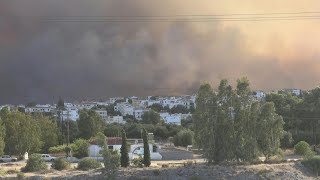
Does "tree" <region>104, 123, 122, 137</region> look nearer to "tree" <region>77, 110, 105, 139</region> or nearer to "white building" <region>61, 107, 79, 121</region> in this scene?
"tree" <region>77, 110, 105, 139</region>

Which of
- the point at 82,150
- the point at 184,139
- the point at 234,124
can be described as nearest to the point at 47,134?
the point at 82,150

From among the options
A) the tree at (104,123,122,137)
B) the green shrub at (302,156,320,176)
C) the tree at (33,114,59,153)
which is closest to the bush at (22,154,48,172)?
the green shrub at (302,156,320,176)

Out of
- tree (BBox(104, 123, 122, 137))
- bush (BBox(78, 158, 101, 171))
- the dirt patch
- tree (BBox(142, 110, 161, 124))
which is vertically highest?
tree (BBox(142, 110, 161, 124))

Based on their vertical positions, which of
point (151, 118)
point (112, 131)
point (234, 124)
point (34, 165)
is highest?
point (151, 118)

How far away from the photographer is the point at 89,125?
92.9 m

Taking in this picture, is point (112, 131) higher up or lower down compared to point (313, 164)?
higher up

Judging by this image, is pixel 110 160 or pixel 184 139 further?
pixel 184 139

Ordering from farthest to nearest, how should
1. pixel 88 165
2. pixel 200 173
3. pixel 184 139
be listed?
pixel 184 139
pixel 88 165
pixel 200 173

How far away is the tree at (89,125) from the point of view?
304 feet

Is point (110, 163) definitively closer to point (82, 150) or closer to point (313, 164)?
point (313, 164)

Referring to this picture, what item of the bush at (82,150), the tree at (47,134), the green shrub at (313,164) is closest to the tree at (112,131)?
Result: the tree at (47,134)

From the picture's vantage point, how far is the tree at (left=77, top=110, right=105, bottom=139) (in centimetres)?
9269

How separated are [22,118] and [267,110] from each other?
3744 centimetres

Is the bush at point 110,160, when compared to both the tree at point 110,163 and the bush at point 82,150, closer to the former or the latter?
the tree at point 110,163
